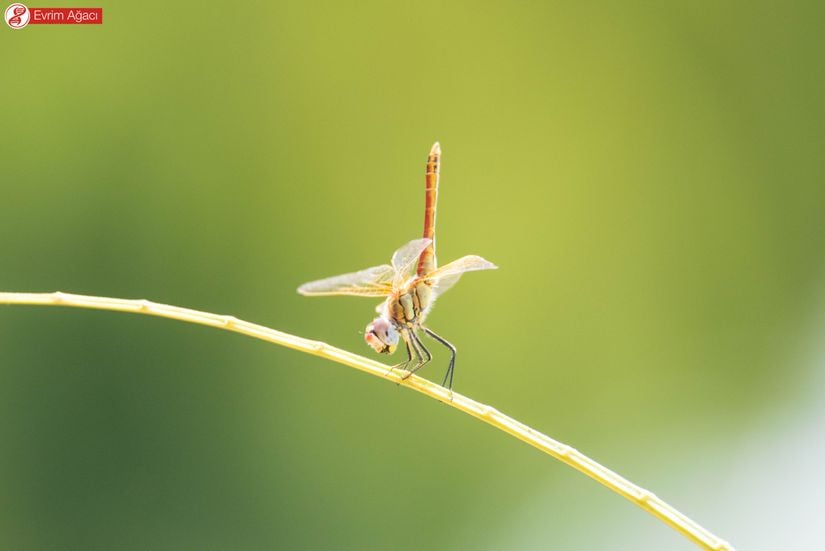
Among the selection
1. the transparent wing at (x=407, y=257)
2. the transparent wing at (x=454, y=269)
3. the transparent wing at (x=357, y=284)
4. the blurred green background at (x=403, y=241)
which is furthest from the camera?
the blurred green background at (x=403, y=241)

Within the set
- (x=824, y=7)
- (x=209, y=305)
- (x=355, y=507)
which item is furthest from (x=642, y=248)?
(x=209, y=305)

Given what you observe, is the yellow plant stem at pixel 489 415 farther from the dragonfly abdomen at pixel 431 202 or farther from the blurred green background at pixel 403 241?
the blurred green background at pixel 403 241

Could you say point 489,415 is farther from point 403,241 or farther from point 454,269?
point 403,241

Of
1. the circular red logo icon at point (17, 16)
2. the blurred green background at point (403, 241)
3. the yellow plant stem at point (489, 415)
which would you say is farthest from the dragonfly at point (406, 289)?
the circular red logo icon at point (17, 16)

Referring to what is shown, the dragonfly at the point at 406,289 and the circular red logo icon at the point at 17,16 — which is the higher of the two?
the circular red logo icon at the point at 17,16

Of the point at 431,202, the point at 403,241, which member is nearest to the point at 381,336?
the point at 431,202

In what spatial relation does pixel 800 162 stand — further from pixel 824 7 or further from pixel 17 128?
pixel 17 128
